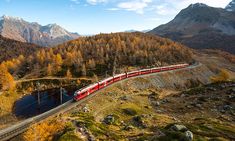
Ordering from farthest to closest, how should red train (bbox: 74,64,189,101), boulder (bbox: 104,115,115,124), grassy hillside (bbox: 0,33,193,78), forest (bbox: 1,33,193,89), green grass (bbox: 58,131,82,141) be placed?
grassy hillside (bbox: 0,33,193,78)
forest (bbox: 1,33,193,89)
red train (bbox: 74,64,189,101)
boulder (bbox: 104,115,115,124)
green grass (bbox: 58,131,82,141)

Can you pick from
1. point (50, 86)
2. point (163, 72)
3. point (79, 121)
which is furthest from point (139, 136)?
point (50, 86)

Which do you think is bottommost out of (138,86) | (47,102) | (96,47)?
(47,102)

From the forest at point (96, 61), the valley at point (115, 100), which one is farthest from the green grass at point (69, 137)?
the forest at point (96, 61)

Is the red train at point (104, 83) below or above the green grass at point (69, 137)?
below

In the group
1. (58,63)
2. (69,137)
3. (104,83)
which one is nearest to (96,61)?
(58,63)

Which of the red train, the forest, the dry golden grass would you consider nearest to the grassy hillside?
the forest

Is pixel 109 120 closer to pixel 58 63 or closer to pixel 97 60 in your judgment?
pixel 58 63

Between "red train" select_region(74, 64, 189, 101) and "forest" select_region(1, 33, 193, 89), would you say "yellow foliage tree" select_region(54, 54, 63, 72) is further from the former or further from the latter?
"red train" select_region(74, 64, 189, 101)

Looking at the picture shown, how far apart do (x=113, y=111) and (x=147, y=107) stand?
40.9 ft

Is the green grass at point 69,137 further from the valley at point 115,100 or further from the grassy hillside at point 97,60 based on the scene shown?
the grassy hillside at point 97,60

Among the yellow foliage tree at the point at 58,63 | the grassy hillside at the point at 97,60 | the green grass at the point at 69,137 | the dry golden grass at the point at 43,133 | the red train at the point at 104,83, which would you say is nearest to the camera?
the dry golden grass at the point at 43,133

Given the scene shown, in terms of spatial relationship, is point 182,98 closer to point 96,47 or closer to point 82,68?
point 82,68

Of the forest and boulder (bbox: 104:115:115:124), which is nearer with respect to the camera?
boulder (bbox: 104:115:115:124)

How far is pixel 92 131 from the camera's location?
45.3 m
